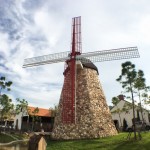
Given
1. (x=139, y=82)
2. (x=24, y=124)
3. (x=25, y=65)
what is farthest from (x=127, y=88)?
(x=24, y=124)

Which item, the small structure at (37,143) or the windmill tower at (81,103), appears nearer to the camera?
the small structure at (37,143)

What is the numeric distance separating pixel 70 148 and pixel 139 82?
9.92 m

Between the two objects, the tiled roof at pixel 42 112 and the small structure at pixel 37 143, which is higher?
the tiled roof at pixel 42 112

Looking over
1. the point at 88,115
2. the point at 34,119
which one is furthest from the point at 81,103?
the point at 34,119

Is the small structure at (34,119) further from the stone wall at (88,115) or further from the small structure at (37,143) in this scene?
the small structure at (37,143)

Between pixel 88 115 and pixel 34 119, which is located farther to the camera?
pixel 34 119

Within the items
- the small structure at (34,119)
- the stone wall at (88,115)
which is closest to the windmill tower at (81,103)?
the stone wall at (88,115)

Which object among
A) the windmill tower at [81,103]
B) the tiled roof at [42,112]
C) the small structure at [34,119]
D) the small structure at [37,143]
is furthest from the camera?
Answer: the tiled roof at [42,112]

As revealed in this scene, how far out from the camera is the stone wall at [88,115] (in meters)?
23.9

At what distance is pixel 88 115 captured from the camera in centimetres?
2456

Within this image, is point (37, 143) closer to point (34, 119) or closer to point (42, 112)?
point (34, 119)

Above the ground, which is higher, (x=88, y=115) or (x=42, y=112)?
(x=42, y=112)

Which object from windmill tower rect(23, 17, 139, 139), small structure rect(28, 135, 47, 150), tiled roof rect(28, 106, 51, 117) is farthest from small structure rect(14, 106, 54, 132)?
small structure rect(28, 135, 47, 150)

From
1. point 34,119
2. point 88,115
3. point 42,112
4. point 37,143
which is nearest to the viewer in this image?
point 37,143
